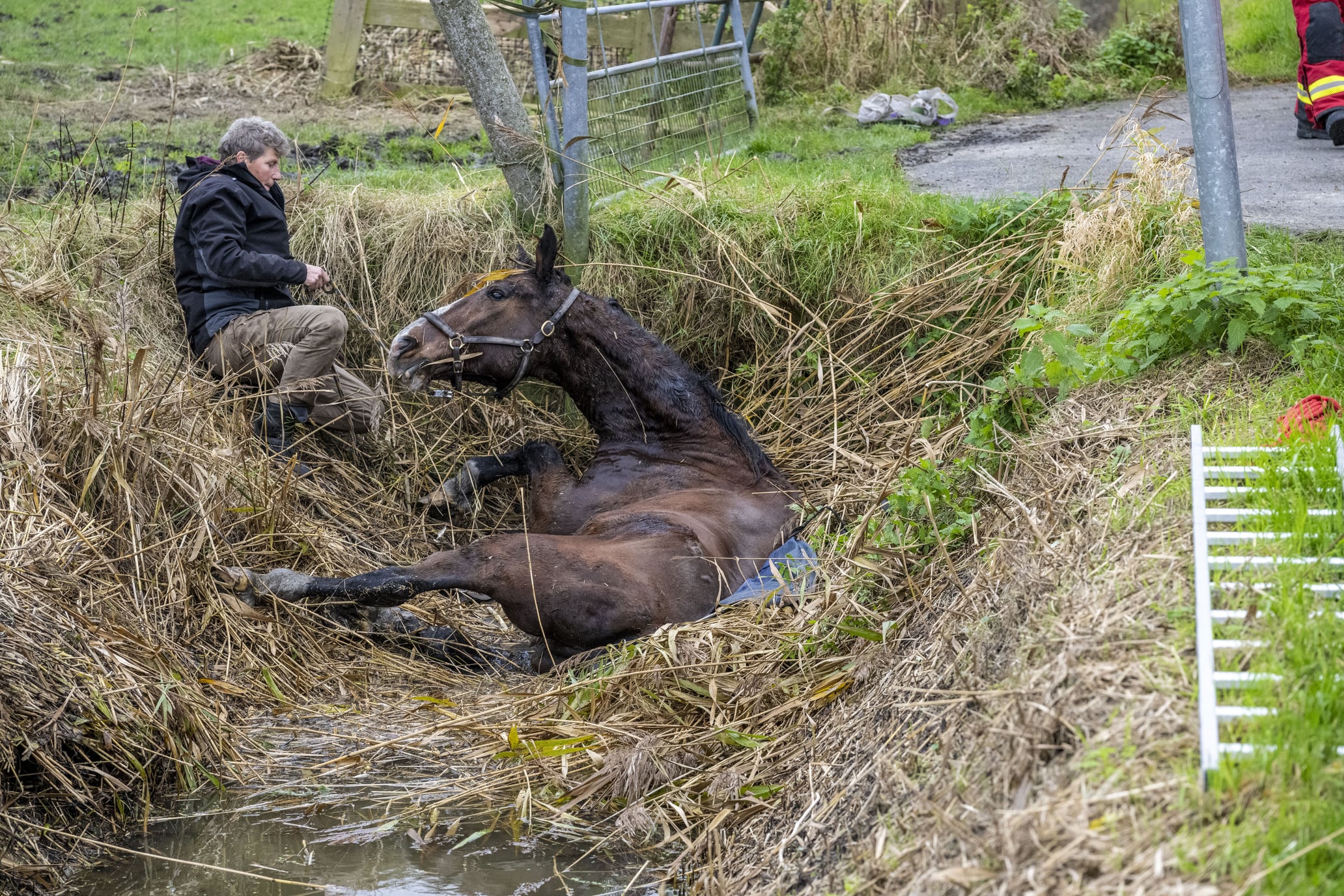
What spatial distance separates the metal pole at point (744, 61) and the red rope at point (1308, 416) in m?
6.76

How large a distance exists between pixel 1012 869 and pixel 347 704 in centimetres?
307

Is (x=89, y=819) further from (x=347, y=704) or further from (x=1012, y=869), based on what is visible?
(x=1012, y=869)

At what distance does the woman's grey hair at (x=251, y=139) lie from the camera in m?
6.29

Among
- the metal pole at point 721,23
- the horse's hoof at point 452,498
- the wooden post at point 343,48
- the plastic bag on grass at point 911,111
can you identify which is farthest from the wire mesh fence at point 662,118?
the wooden post at point 343,48

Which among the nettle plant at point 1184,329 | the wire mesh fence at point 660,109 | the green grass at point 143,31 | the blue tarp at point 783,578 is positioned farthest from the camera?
the green grass at point 143,31

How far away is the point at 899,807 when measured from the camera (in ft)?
9.30

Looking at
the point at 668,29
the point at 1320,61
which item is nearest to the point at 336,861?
the point at 668,29

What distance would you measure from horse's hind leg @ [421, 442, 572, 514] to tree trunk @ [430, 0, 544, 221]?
1.64 metres

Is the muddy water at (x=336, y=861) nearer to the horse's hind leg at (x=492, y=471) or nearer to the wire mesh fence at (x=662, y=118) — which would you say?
the horse's hind leg at (x=492, y=471)

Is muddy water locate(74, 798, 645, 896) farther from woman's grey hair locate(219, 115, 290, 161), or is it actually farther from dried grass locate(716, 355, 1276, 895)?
woman's grey hair locate(219, 115, 290, 161)

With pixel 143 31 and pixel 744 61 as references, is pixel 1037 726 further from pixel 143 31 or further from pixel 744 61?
pixel 143 31

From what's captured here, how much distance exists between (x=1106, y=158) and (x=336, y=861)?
7105 millimetres

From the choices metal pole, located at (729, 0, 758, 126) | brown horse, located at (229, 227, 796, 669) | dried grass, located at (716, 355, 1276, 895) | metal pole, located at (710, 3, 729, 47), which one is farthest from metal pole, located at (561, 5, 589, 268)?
dried grass, located at (716, 355, 1276, 895)

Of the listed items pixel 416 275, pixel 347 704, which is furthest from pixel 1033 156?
pixel 347 704
